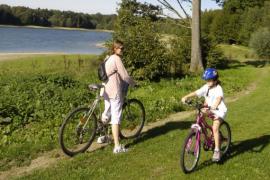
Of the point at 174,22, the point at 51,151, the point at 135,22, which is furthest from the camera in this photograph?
the point at 174,22

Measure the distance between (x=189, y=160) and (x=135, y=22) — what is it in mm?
17330

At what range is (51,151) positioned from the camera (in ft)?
31.8

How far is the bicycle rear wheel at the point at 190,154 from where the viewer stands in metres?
7.77

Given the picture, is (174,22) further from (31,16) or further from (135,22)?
(31,16)

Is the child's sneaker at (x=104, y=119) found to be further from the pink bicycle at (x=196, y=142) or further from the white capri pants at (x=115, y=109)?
A: the pink bicycle at (x=196, y=142)

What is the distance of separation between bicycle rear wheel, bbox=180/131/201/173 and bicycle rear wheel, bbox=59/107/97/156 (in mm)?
2318

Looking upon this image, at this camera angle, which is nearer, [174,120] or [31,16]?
[174,120]

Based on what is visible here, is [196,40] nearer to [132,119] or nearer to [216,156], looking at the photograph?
[132,119]

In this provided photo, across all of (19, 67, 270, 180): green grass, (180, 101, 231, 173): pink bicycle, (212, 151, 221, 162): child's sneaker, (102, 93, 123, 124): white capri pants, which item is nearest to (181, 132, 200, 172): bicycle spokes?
(180, 101, 231, 173): pink bicycle

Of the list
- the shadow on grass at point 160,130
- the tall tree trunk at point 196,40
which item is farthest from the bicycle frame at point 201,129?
the tall tree trunk at point 196,40

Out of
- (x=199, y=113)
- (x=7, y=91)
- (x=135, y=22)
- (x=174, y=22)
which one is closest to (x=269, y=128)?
(x=199, y=113)

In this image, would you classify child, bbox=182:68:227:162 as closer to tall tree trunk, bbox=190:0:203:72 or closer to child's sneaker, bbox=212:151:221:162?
child's sneaker, bbox=212:151:221:162

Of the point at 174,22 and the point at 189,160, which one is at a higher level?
the point at 174,22

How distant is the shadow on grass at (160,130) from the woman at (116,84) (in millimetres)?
838
